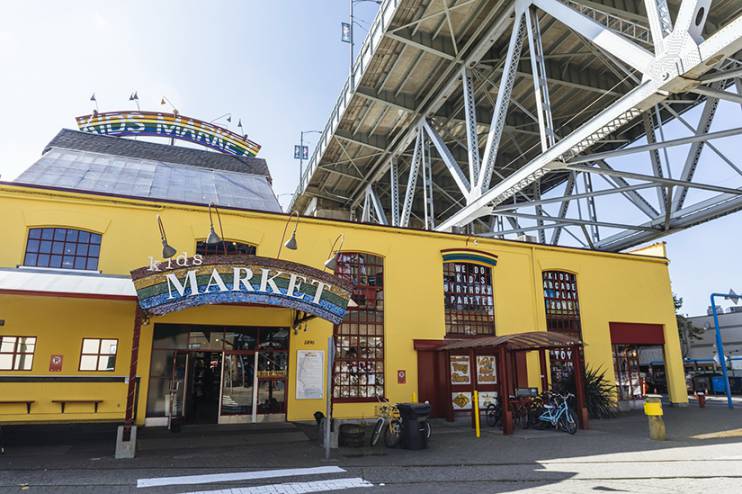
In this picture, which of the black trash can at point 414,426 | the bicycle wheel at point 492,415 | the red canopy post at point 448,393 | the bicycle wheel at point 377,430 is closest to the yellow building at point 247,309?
the red canopy post at point 448,393

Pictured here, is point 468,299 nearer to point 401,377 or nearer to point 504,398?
point 401,377

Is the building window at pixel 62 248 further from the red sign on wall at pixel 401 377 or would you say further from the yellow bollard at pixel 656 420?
the yellow bollard at pixel 656 420

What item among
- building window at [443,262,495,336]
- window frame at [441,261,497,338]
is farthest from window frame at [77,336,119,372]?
building window at [443,262,495,336]

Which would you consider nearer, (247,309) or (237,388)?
(237,388)

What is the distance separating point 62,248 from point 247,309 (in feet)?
16.9

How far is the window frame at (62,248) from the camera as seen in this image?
41.1 ft

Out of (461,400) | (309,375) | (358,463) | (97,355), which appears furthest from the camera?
(461,400)

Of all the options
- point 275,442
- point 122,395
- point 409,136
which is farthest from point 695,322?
point 122,395

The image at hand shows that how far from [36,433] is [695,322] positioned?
41.3 m

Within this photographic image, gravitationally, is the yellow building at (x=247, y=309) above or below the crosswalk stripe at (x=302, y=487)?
above

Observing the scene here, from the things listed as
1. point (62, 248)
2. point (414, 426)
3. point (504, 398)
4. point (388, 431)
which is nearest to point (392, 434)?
point (388, 431)

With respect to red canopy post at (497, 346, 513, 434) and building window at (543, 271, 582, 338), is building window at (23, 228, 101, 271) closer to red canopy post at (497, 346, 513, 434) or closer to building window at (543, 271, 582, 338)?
red canopy post at (497, 346, 513, 434)

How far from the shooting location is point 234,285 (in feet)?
34.4

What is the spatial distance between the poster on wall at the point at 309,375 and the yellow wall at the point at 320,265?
181mm
